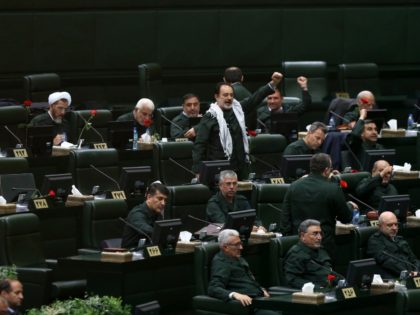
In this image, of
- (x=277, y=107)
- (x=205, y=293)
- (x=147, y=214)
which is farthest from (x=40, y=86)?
(x=205, y=293)

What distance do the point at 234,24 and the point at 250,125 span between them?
327cm

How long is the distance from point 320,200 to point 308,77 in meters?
5.99

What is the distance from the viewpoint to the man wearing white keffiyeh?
1408cm

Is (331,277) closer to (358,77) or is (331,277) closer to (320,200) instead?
(320,200)

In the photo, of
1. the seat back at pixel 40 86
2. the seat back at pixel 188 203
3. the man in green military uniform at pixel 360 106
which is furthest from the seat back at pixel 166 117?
the seat back at pixel 188 203

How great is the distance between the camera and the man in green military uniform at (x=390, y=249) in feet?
41.9

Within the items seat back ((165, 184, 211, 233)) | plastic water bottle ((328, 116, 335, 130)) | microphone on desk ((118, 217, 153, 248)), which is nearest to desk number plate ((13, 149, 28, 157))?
seat back ((165, 184, 211, 233))

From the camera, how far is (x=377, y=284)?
11.8 metres

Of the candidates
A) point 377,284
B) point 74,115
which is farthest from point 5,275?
point 74,115

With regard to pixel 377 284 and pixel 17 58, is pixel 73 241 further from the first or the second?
pixel 17 58

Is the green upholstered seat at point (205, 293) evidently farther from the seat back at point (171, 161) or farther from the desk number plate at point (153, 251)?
the seat back at point (171, 161)

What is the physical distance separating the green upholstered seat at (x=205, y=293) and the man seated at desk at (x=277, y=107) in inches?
182

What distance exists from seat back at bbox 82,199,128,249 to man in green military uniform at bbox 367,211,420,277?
2192 millimetres

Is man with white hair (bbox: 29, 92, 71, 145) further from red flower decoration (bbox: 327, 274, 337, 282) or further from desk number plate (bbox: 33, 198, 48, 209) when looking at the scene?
red flower decoration (bbox: 327, 274, 337, 282)
